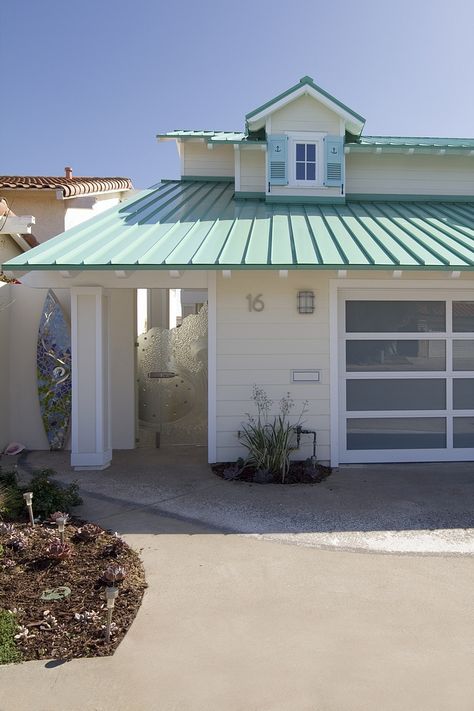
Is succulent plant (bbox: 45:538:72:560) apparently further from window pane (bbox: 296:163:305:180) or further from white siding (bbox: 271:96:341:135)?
white siding (bbox: 271:96:341:135)

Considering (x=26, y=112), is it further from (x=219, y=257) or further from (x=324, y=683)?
(x=324, y=683)

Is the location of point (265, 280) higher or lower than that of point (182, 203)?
lower

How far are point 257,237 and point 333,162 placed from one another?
105 inches

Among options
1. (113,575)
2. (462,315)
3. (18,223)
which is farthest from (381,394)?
(18,223)

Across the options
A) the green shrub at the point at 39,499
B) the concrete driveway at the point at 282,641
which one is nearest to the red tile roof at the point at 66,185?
the green shrub at the point at 39,499

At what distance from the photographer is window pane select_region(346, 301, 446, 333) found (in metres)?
7.46

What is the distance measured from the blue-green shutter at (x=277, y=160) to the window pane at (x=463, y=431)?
15.4 ft

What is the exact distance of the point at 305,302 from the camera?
7.25 metres

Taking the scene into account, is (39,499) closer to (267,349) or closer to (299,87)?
(267,349)

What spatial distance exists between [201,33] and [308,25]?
1949 millimetres

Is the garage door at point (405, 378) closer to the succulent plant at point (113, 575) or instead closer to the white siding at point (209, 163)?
the succulent plant at point (113, 575)

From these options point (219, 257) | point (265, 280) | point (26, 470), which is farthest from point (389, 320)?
point (26, 470)

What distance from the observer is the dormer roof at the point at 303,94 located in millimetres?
8914

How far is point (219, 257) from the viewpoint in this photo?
648cm
